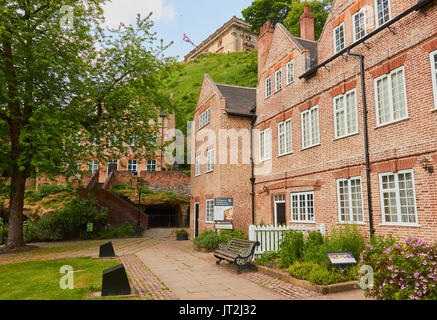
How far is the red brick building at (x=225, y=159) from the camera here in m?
18.0

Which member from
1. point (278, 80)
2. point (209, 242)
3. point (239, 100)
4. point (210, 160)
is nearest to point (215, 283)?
point (209, 242)

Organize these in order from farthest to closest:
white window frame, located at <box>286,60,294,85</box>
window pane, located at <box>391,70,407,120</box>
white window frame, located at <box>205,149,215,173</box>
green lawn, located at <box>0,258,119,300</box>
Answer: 1. white window frame, located at <box>205,149,215,173</box>
2. white window frame, located at <box>286,60,294,85</box>
3. window pane, located at <box>391,70,407,120</box>
4. green lawn, located at <box>0,258,119,300</box>

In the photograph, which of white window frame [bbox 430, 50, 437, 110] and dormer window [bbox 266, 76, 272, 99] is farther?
dormer window [bbox 266, 76, 272, 99]

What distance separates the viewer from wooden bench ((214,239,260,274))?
34.0ft

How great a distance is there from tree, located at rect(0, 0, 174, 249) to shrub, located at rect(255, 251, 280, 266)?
34.3 ft

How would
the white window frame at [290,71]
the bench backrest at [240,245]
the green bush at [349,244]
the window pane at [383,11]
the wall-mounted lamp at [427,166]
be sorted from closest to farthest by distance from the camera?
the wall-mounted lamp at [427,166]
the green bush at [349,244]
the window pane at [383,11]
the bench backrest at [240,245]
the white window frame at [290,71]

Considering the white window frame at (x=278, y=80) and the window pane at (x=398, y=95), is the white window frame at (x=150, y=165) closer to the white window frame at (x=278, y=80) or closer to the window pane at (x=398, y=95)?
the white window frame at (x=278, y=80)

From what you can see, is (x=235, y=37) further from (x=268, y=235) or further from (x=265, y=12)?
(x=268, y=235)

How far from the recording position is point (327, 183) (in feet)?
39.9

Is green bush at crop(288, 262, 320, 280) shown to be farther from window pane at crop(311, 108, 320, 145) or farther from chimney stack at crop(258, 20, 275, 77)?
chimney stack at crop(258, 20, 275, 77)

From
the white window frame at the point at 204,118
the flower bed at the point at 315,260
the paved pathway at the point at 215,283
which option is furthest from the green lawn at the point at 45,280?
the white window frame at the point at 204,118

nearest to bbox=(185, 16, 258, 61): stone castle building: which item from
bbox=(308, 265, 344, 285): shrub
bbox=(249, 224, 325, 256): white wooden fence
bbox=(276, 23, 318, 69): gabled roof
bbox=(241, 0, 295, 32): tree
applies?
bbox=(241, 0, 295, 32): tree

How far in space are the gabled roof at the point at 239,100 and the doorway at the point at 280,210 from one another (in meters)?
5.62
